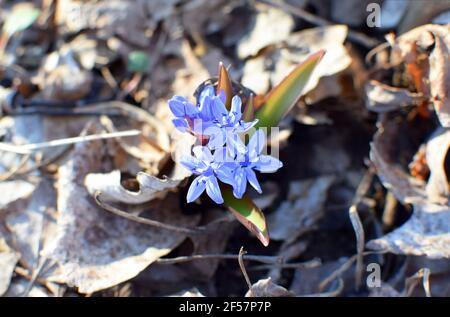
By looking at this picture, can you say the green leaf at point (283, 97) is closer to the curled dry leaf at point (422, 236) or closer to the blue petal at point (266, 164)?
the blue petal at point (266, 164)

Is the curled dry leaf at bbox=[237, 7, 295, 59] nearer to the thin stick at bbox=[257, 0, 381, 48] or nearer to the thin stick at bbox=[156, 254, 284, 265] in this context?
the thin stick at bbox=[257, 0, 381, 48]

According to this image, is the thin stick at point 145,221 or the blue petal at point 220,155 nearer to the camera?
the blue petal at point 220,155

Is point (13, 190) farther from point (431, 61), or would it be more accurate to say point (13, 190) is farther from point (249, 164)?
point (431, 61)

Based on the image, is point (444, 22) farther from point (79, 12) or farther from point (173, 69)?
point (79, 12)

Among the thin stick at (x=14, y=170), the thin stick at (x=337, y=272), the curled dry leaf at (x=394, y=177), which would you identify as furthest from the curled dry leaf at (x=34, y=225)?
the curled dry leaf at (x=394, y=177)

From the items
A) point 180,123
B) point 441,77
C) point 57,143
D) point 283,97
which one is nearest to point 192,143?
point 180,123
